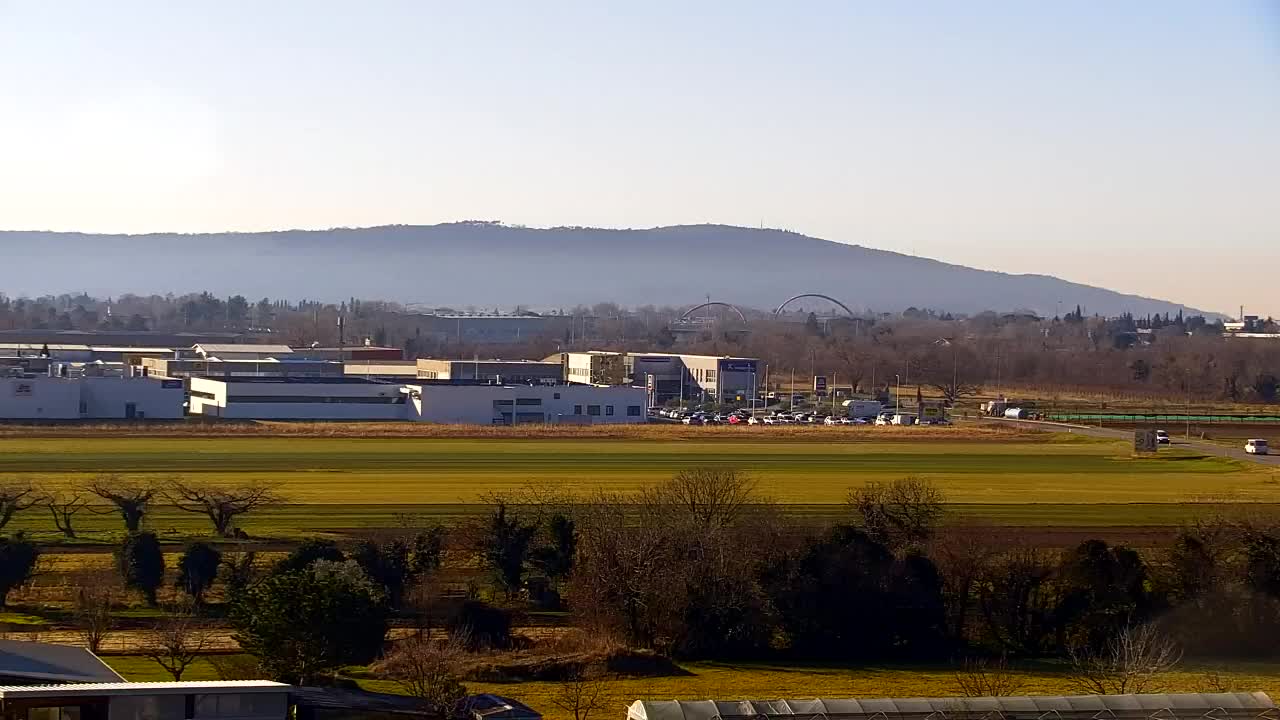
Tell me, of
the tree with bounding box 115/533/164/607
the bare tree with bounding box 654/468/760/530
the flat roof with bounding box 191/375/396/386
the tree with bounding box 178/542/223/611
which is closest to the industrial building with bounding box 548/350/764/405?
the flat roof with bounding box 191/375/396/386

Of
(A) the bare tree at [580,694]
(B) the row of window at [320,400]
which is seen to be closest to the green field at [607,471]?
(B) the row of window at [320,400]

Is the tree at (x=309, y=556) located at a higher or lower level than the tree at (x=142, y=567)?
higher

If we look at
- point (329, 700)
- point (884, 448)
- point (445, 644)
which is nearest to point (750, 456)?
point (884, 448)

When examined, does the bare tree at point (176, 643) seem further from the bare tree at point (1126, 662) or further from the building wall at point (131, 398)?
the building wall at point (131, 398)

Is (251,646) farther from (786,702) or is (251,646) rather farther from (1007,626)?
(1007,626)

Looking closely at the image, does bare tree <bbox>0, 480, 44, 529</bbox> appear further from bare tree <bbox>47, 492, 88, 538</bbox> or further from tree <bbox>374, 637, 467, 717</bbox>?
tree <bbox>374, 637, 467, 717</bbox>

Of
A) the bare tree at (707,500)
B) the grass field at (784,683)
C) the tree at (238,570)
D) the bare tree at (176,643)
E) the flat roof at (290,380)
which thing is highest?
the flat roof at (290,380)

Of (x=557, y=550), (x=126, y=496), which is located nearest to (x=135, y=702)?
(x=557, y=550)
